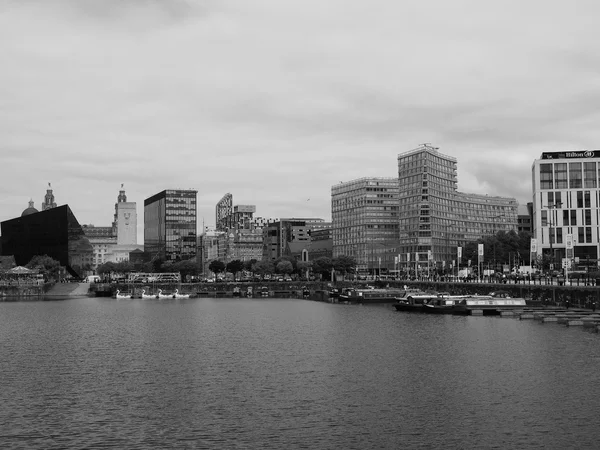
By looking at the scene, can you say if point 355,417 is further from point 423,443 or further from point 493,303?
point 493,303

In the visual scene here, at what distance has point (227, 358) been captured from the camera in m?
75.3

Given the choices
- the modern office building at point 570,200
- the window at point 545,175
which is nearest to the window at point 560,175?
the modern office building at point 570,200

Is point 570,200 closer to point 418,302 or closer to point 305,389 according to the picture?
point 418,302

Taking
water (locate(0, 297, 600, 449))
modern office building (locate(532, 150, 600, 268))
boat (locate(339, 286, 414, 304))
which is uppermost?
modern office building (locate(532, 150, 600, 268))

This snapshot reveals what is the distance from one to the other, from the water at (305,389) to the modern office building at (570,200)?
10349cm

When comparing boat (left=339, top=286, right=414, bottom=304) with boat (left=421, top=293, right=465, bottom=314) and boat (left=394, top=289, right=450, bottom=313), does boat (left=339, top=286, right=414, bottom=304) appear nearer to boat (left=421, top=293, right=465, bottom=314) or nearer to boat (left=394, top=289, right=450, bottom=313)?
boat (left=394, top=289, right=450, bottom=313)

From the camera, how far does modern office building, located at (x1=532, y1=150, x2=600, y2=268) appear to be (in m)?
196

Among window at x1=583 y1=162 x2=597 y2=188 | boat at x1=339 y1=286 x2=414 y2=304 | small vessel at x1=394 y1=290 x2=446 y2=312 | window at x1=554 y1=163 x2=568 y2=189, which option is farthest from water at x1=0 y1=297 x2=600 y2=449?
window at x1=583 y1=162 x2=597 y2=188

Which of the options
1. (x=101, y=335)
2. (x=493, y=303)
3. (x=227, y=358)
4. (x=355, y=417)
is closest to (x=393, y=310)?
(x=493, y=303)

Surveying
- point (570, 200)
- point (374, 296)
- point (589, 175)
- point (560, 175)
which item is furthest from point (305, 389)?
point (589, 175)

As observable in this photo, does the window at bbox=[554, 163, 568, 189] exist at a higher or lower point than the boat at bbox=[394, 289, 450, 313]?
higher

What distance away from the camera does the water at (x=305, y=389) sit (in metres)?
44.2

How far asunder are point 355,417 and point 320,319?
7989 centimetres

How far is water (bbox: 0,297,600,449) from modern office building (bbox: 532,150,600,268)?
103m
